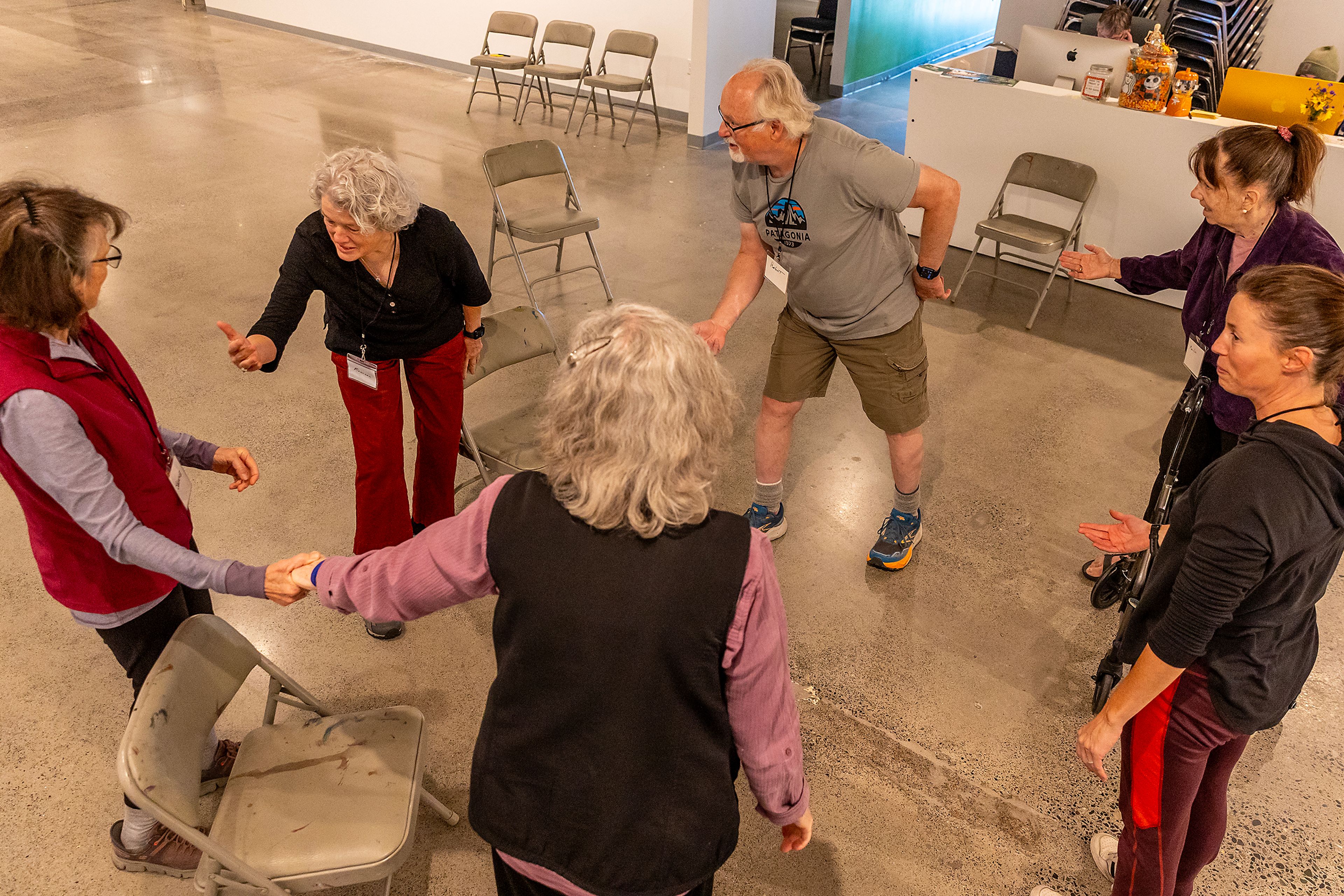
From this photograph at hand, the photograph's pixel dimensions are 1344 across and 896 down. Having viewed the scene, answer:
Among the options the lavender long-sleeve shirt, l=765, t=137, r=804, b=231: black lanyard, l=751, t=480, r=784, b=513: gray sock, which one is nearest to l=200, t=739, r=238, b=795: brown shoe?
the lavender long-sleeve shirt

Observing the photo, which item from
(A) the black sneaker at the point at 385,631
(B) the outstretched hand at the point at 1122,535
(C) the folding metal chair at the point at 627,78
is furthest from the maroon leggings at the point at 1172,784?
(C) the folding metal chair at the point at 627,78

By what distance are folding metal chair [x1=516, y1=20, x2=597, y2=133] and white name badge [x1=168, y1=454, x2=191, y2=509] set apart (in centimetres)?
668

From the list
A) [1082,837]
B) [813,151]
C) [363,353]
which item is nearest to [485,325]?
[363,353]

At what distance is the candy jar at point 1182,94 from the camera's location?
4.72 m

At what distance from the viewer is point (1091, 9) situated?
270 inches

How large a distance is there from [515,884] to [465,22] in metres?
9.80

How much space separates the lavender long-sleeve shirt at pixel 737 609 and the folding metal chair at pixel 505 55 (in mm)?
7592

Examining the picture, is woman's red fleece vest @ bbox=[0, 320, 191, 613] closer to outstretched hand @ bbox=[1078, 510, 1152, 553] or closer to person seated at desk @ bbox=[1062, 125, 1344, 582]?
outstretched hand @ bbox=[1078, 510, 1152, 553]

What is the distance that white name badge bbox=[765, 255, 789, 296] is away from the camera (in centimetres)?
285

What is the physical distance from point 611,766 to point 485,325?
2.28m

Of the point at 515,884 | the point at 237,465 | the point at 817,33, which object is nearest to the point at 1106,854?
the point at 515,884

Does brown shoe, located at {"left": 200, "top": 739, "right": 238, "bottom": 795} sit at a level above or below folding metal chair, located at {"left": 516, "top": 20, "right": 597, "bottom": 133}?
below

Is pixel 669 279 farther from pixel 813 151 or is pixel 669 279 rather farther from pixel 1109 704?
pixel 1109 704

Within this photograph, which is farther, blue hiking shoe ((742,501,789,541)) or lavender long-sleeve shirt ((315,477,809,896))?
blue hiking shoe ((742,501,789,541))
